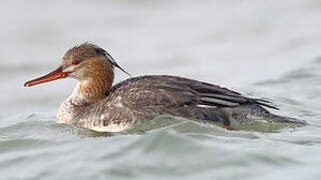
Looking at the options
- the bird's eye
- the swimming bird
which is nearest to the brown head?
the bird's eye

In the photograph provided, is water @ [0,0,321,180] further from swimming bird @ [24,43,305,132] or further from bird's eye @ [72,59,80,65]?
bird's eye @ [72,59,80,65]

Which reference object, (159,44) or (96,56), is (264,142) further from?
(159,44)

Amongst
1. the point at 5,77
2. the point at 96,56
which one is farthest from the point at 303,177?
the point at 5,77

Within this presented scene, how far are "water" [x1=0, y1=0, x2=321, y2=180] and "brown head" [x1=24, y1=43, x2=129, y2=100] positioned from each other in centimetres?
62

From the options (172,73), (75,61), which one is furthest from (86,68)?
(172,73)

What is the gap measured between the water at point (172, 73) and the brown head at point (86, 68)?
616mm

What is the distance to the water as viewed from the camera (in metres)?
6.86

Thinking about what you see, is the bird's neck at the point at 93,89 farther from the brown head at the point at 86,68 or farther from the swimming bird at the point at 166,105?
the swimming bird at the point at 166,105

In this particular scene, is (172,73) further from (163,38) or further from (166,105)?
(166,105)

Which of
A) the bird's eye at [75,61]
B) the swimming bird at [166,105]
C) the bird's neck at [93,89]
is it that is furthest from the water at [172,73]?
the bird's eye at [75,61]

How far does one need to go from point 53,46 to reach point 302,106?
6591 mm

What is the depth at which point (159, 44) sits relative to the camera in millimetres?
15031

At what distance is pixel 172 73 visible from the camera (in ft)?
43.9

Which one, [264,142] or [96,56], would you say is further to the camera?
[96,56]
